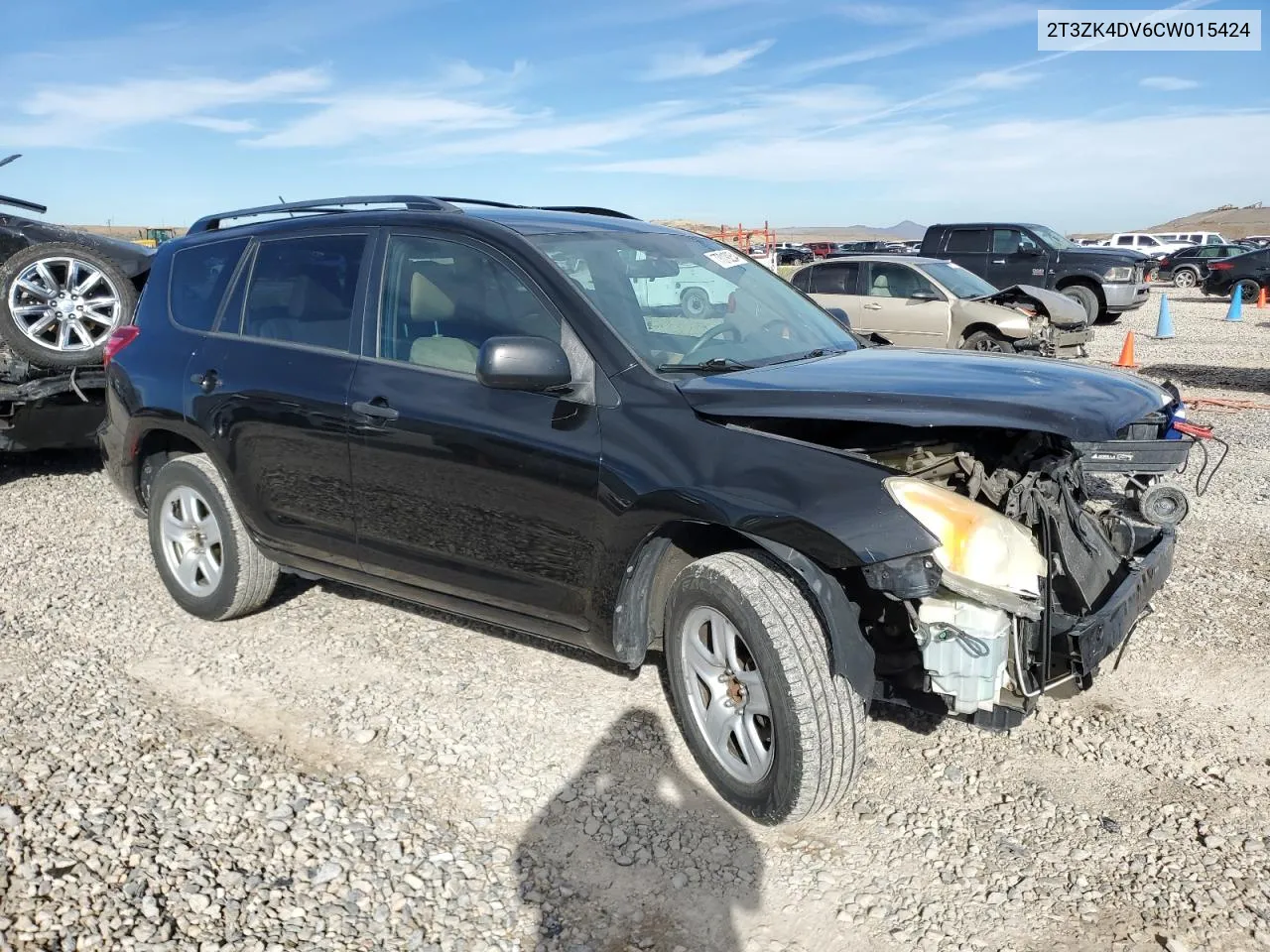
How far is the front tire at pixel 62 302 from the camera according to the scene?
6918mm

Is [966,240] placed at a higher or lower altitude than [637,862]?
higher

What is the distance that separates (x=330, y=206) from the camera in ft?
14.9

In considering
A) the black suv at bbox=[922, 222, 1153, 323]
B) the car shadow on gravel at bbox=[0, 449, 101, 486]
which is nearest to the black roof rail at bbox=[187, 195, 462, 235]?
the car shadow on gravel at bbox=[0, 449, 101, 486]

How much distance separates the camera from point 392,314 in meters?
3.95

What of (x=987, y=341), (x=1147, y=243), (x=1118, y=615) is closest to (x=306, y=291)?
(x=1118, y=615)

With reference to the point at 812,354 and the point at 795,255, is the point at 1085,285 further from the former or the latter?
the point at 795,255

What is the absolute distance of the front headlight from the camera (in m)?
2.81

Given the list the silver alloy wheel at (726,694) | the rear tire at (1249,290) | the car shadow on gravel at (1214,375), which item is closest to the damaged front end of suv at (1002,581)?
the silver alloy wheel at (726,694)

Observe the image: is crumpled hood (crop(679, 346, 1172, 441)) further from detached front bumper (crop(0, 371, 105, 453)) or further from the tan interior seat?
detached front bumper (crop(0, 371, 105, 453))

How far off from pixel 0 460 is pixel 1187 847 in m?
8.63

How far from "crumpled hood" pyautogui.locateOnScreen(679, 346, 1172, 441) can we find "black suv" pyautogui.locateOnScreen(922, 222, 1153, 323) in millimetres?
16351

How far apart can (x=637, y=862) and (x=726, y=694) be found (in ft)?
1.89

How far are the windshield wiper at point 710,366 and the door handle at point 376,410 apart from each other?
41.3 inches

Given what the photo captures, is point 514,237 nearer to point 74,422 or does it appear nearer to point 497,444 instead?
point 497,444
